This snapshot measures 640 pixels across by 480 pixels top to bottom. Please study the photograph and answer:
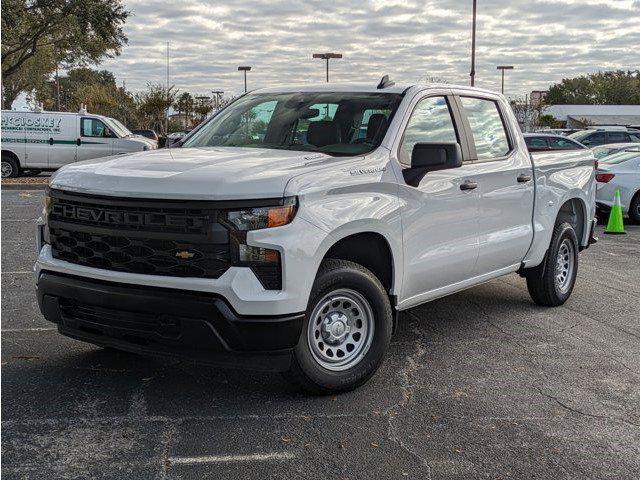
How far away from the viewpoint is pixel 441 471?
3.82 metres

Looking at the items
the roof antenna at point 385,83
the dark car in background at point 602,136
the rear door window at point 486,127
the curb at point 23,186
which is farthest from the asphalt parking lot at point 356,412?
the dark car in background at point 602,136

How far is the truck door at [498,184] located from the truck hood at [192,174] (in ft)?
5.40

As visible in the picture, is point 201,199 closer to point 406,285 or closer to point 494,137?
point 406,285

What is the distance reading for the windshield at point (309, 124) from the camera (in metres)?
5.54

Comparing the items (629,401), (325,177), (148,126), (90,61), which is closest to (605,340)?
(629,401)

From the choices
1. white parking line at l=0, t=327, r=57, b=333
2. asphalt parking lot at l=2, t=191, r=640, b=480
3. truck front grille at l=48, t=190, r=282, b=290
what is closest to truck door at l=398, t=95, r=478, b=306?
asphalt parking lot at l=2, t=191, r=640, b=480

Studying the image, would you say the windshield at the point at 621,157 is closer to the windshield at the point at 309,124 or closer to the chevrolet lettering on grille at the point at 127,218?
the windshield at the point at 309,124

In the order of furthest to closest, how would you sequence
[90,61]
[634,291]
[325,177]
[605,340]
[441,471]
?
1. [90,61]
2. [634,291]
3. [605,340]
4. [325,177]
5. [441,471]

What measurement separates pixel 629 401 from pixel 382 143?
7.44 ft

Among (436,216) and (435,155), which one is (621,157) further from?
(435,155)

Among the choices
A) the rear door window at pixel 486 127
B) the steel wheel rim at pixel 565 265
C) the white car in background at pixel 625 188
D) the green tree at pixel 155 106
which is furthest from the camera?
the green tree at pixel 155 106

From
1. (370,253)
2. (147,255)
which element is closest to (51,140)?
(370,253)

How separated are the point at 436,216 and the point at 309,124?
1129 millimetres

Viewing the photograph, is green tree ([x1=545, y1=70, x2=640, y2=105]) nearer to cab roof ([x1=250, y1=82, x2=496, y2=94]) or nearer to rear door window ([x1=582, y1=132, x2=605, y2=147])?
rear door window ([x1=582, y1=132, x2=605, y2=147])
